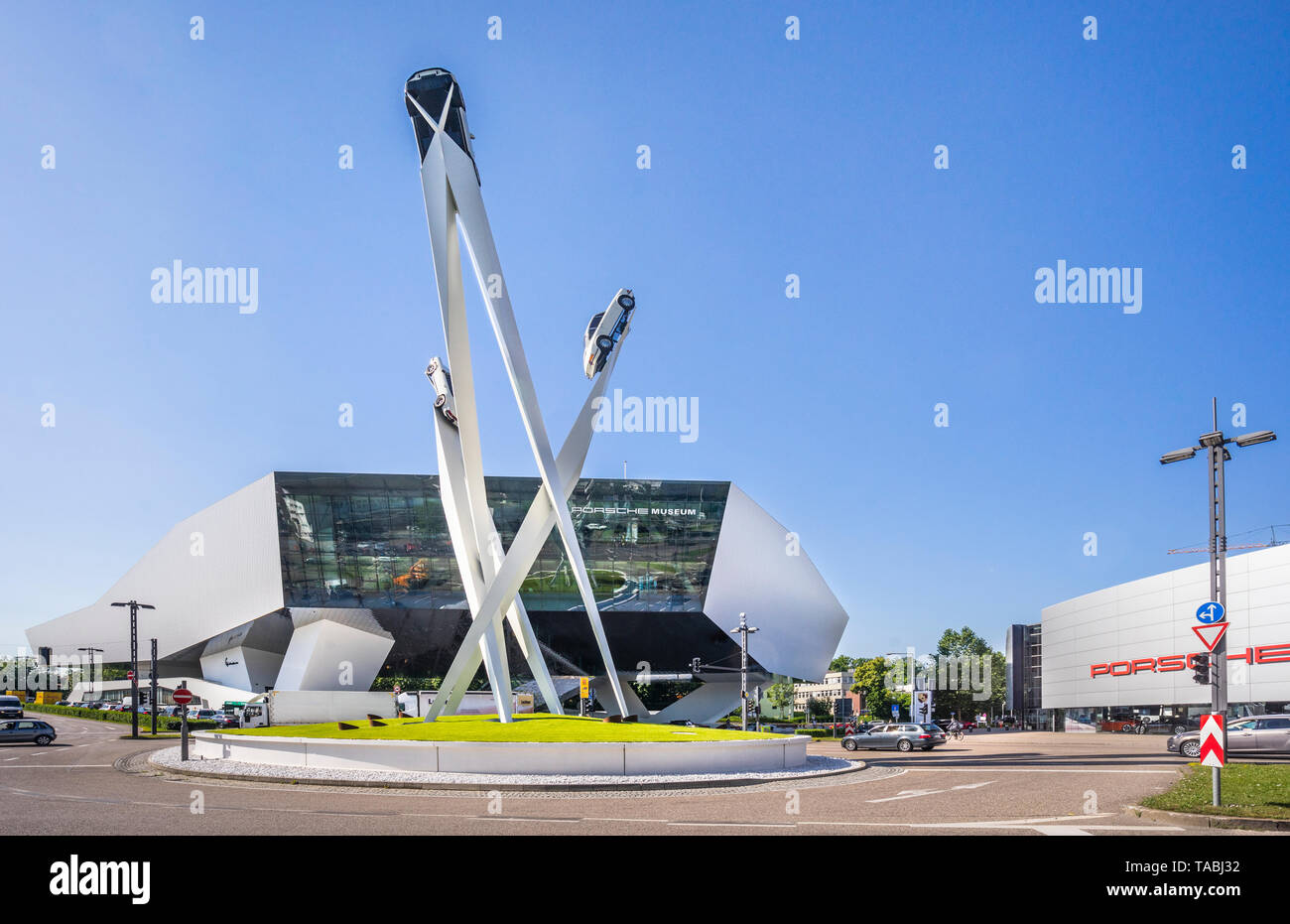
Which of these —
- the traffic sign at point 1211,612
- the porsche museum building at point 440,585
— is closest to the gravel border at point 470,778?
the traffic sign at point 1211,612

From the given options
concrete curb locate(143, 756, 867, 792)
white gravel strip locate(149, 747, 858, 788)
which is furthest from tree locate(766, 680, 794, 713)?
concrete curb locate(143, 756, 867, 792)

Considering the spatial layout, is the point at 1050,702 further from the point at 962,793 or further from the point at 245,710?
the point at 962,793

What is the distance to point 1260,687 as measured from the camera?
5603cm

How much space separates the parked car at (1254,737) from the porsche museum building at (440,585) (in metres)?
34.4

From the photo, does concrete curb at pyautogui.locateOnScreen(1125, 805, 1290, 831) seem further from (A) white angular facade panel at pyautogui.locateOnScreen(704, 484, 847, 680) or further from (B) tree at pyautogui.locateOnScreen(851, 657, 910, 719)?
(B) tree at pyautogui.locateOnScreen(851, 657, 910, 719)

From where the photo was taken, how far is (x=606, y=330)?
104ft

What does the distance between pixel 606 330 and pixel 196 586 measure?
1932 inches

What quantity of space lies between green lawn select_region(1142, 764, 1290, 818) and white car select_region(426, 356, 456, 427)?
23.0 meters

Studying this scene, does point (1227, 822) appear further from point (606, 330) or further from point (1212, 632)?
point (606, 330)

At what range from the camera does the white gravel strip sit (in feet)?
62.3

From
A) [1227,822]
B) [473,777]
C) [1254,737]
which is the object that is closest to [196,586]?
[473,777]
